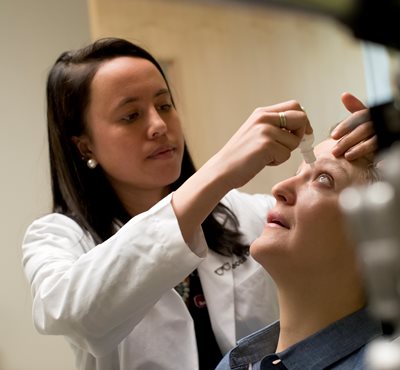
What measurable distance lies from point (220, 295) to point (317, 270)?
0.31 m

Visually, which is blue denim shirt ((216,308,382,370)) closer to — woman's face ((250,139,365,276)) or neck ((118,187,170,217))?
woman's face ((250,139,365,276))

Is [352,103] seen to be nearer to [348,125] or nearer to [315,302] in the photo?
[348,125]

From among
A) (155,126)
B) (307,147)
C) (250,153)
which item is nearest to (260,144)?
(250,153)

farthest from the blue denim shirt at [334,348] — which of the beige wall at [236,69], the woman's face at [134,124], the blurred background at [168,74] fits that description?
the beige wall at [236,69]

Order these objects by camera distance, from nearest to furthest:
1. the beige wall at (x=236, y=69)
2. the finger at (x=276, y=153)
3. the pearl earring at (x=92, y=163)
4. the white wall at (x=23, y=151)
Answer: the finger at (x=276, y=153), the pearl earring at (x=92, y=163), the white wall at (x=23, y=151), the beige wall at (x=236, y=69)

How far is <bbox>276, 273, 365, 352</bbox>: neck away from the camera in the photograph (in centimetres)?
110

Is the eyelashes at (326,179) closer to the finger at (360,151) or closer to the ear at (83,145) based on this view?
the finger at (360,151)

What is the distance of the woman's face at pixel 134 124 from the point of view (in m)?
1.28

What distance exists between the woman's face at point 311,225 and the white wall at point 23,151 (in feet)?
3.96

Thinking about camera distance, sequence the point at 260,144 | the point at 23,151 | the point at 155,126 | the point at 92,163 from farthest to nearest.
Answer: the point at 23,151 < the point at 92,163 < the point at 155,126 < the point at 260,144

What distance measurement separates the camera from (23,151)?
2.13m

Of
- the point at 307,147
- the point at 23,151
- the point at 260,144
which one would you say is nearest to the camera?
the point at 260,144

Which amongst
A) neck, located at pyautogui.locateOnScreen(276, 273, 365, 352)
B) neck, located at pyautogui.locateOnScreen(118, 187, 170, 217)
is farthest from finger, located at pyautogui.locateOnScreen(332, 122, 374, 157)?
neck, located at pyautogui.locateOnScreen(118, 187, 170, 217)

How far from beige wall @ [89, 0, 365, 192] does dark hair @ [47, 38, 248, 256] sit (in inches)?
46.7
